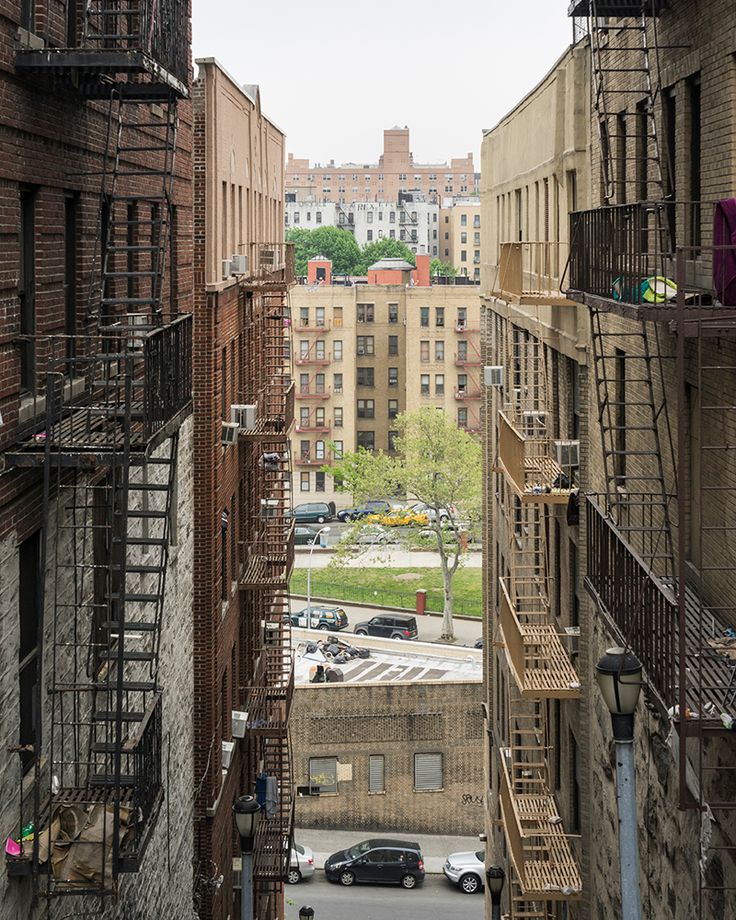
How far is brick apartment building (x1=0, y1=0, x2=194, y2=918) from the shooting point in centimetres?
1253

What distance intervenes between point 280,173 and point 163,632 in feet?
83.3

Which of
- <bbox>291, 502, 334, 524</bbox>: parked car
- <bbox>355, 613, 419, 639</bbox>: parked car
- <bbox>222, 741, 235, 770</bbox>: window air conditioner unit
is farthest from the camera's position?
<bbox>291, 502, 334, 524</bbox>: parked car

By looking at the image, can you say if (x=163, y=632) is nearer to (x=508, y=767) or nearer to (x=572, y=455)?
(x=572, y=455)

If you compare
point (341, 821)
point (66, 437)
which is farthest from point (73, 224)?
point (341, 821)

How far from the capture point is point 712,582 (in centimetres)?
1477

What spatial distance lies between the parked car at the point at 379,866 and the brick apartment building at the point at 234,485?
8.08 metres

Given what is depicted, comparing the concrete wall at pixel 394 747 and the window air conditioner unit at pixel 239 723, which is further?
the concrete wall at pixel 394 747

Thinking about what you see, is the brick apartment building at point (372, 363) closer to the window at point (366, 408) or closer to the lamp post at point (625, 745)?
the window at point (366, 408)

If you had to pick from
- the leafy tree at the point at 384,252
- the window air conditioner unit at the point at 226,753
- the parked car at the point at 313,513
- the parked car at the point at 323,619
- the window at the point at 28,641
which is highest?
the leafy tree at the point at 384,252

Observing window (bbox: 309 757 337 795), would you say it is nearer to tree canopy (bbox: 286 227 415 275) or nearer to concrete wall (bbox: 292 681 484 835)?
concrete wall (bbox: 292 681 484 835)

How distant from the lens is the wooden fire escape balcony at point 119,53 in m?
12.6

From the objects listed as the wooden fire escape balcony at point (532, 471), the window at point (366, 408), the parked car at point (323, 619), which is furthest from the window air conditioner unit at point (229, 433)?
the window at point (366, 408)

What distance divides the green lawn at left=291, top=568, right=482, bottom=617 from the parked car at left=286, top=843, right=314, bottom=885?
26931 millimetres

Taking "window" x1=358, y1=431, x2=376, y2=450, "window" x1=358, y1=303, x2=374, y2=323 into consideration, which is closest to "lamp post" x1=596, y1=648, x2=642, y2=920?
"window" x1=358, y1=303, x2=374, y2=323
